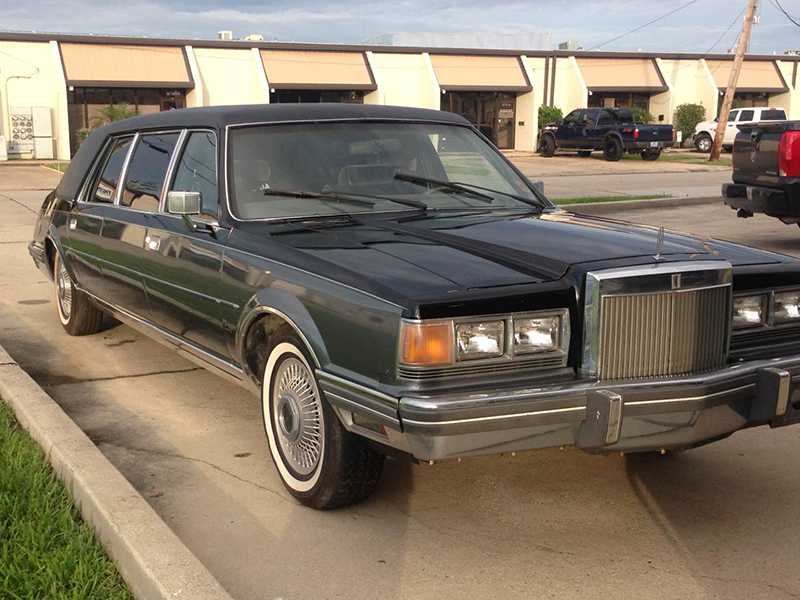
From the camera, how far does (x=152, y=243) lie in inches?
208

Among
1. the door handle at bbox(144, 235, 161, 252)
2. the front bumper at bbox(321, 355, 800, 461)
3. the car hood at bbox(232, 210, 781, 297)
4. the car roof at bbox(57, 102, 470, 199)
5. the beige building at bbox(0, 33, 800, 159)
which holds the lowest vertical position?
the front bumper at bbox(321, 355, 800, 461)

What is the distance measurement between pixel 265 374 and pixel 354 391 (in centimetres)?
85

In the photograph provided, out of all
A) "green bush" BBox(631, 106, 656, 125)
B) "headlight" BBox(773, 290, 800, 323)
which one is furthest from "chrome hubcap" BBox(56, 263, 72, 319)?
"green bush" BBox(631, 106, 656, 125)

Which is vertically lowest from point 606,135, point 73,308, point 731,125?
point 73,308

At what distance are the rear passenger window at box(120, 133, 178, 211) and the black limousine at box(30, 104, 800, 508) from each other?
0.08 feet

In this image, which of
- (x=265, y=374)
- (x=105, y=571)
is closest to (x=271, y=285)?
(x=265, y=374)

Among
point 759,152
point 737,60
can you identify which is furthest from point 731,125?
point 759,152

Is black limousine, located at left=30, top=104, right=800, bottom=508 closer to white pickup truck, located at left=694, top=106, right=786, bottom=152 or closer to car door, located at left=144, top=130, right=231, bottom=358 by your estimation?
car door, located at left=144, top=130, right=231, bottom=358

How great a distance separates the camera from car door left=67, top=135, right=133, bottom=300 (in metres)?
6.11

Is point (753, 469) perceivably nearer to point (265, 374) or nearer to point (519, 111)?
point (265, 374)

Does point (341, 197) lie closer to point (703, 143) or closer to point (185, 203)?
point (185, 203)

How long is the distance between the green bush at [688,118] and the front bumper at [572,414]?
4330cm

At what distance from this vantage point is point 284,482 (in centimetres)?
420

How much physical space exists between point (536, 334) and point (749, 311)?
1.08 metres
